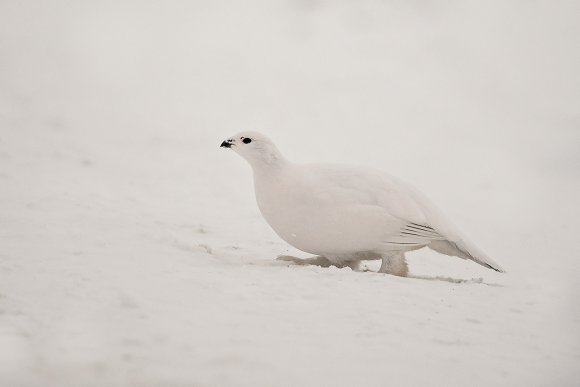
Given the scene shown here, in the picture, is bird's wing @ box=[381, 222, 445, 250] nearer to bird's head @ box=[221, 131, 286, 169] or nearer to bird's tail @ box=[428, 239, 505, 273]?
bird's tail @ box=[428, 239, 505, 273]

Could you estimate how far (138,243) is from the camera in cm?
435

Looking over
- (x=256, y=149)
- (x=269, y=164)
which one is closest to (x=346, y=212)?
(x=269, y=164)

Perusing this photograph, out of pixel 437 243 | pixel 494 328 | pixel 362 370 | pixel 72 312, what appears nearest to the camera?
pixel 362 370

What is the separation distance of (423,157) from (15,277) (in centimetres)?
817

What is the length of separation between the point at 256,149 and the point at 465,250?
1640 millimetres

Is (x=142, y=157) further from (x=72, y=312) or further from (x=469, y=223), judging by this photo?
(x=72, y=312)

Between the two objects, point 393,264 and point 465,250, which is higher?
point 465,250

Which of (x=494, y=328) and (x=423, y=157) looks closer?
(x=494, y=328)

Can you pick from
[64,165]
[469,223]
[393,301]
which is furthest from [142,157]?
[393,301]

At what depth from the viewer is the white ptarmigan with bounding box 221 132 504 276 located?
14.6 feet

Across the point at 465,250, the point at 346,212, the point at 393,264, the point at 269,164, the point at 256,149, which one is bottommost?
the point at 393,264

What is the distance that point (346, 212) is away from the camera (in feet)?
14.5

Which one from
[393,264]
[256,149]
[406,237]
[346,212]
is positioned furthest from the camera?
[256,149]

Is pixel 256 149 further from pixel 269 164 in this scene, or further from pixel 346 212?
pixel 346 212
